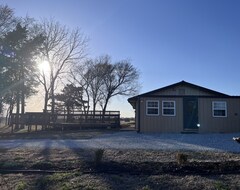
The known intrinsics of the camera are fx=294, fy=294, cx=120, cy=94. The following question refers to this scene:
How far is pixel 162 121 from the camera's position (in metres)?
19.2

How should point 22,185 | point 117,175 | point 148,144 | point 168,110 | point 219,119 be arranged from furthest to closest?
point 168,110 < point 219,119 < point 148,144 < point 117,175 < point 22,185

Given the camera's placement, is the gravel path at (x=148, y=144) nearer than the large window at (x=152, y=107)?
Yes

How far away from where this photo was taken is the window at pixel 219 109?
19188 mm

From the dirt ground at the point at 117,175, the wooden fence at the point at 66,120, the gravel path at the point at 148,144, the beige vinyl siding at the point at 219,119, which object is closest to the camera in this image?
the dirt ground at the point at 117,175

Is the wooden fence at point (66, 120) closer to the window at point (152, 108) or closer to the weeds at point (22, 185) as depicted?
the window at point (152, 108)

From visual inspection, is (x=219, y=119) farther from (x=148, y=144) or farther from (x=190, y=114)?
(x=148, y=144)

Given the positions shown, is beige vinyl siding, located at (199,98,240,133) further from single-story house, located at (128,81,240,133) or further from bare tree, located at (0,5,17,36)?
bare tree, located at (0,5,17,36)

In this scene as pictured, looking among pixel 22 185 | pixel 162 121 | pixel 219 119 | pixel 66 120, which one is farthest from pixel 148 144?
pixel 66 120

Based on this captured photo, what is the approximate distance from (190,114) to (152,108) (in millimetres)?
2503

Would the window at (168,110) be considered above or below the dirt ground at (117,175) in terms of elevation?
above

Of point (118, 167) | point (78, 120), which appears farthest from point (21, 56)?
point (118, 167)

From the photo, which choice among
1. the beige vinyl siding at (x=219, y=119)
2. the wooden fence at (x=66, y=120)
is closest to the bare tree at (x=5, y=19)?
the wooden fence at (x=66, y=120)

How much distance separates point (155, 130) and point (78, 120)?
8876 mm

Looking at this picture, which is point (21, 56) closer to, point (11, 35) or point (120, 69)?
point (11, 35)
